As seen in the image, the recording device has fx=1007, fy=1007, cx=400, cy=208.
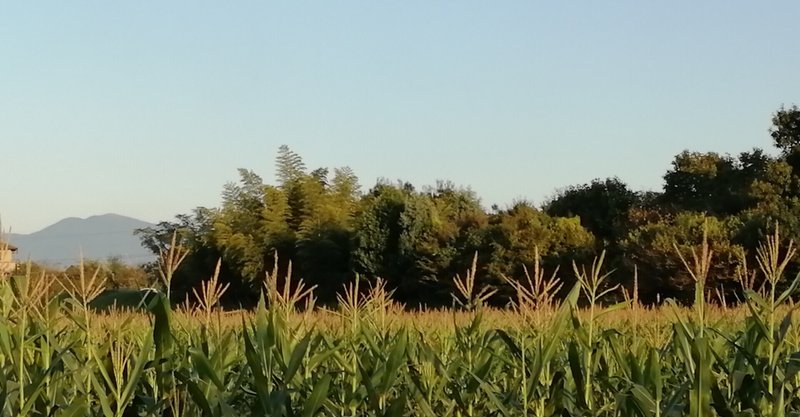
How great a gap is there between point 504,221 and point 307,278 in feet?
36.9

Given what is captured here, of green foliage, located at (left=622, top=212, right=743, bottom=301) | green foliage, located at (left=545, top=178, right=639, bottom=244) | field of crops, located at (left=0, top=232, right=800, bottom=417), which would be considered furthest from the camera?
green foliage, located at (left=545, top=178, right=639, bottom=244)

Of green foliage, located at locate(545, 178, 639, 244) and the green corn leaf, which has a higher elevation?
green foliage, located at locate(545, 178, 639, 244)

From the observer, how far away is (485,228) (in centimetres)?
3512

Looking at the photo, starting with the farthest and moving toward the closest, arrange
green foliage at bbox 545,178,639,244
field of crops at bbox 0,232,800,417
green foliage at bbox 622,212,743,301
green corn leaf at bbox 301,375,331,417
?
green foliage at bbox 545,178,639,244, green foliage at bbox 622,212,743,301, field of crops at bbox 0,232,800,417, green corn leaf at bbox 301,375,331,417

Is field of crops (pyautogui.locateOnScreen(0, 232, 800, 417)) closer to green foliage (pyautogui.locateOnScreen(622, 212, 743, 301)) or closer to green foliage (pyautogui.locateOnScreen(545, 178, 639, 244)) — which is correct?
green foliage (pyautogui.locateOnScreen(622, 212, 743, 301))

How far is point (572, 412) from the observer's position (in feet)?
16.1

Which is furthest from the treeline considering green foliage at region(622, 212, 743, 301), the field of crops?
the field of crops

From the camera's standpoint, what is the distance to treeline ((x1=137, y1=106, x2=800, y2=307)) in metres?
27.2

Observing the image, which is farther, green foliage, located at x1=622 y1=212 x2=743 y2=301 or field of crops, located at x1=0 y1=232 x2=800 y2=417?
green foliage, located at x1=622 y1=212 x2=743 y2=301

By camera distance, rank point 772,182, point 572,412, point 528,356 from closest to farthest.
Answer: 1. point 572,412
2. point 528,356
3. point 772,182

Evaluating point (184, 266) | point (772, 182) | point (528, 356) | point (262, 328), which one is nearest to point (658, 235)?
point (772, 182)

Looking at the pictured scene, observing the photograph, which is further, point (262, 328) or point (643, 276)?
point (643, 276)

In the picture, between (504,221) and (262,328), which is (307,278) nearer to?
(504,221)

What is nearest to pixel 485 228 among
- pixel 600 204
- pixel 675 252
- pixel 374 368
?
pixel 600 204
